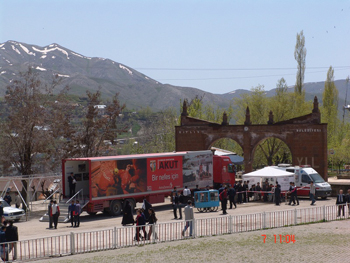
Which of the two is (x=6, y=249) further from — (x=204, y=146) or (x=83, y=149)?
(x=204, y=146)

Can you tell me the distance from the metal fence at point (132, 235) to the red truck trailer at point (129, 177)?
6820 millimetres

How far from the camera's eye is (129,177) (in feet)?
97.0

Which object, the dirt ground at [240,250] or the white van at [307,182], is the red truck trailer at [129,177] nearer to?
the white van at [307,182]

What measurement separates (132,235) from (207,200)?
35.9 ft

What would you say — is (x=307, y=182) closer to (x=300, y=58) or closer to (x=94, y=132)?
(x=94, y=132)

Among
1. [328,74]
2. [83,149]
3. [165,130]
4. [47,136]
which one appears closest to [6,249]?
[47,136]

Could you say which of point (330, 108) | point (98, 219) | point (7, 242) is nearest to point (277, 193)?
point (98, 219)

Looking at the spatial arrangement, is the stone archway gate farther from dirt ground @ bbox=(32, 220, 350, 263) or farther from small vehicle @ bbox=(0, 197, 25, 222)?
dirt ground @ bbox=(32, 220, 350, 263)

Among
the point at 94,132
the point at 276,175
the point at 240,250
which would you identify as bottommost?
the point at 240,250

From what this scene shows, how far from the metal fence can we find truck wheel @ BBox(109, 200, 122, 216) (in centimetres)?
715

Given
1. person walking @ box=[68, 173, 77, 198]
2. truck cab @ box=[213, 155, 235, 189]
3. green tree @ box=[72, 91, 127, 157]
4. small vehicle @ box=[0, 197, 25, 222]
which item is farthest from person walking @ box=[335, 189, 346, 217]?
green tree @ box=[72, 91, 127, 157]

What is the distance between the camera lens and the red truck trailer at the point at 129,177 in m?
28.1

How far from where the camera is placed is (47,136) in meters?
37.9

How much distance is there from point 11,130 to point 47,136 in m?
2.60
